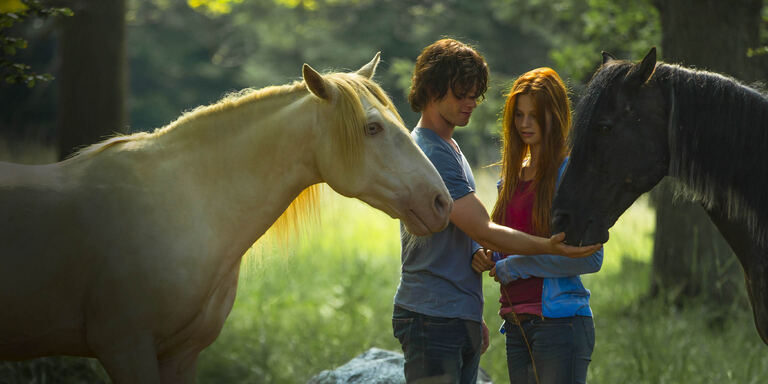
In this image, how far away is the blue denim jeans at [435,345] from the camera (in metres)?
2.51

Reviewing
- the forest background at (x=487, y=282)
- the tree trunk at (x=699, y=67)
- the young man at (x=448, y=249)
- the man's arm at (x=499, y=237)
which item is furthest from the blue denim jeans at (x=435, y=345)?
the tree trunk at (x=699, y=67)

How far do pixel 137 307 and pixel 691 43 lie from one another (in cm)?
545

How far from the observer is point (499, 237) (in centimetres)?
251

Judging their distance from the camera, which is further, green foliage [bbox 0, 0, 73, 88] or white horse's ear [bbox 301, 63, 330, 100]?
green foliage [bbox 0, 0, 73, 88]

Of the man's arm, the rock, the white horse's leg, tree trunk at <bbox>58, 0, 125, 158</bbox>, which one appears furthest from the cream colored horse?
tree trunk at <bbox>58, 0, 125, 158</bbox>

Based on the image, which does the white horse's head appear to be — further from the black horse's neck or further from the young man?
the black horse's neck

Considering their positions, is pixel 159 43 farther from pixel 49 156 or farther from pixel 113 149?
pixel 113 149

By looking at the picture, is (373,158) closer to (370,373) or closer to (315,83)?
(315,83)

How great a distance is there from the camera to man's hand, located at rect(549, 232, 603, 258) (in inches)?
95.7

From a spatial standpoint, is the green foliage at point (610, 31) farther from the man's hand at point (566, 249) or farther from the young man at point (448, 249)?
the man's hand at point (566, 249)

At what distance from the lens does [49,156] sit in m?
7.14

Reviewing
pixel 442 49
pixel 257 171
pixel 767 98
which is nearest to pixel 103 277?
pixel 257 171

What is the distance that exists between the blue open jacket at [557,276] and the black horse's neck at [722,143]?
47 centimetres

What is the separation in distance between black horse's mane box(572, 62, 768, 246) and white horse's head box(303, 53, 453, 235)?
620 mm
